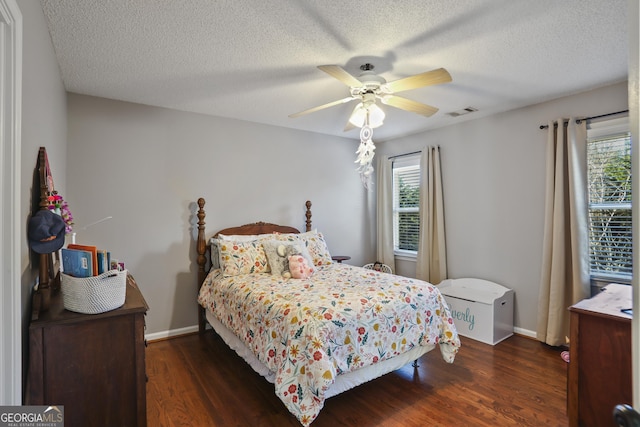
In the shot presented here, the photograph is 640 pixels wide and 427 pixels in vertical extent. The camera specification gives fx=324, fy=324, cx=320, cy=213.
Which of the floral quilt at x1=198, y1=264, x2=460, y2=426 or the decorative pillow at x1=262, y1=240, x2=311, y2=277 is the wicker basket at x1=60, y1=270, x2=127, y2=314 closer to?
the floral quilt at x1=198, y1=264, x2=460, y2=426

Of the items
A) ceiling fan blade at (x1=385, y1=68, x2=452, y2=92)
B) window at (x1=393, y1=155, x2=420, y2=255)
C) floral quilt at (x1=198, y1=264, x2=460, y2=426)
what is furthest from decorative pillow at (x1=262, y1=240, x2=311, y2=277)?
window at (x1=393, y1=155, x2=420, y2=255)

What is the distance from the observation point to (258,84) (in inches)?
105

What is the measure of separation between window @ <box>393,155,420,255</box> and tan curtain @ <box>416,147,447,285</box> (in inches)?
9.6

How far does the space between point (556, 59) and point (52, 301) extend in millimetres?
3346

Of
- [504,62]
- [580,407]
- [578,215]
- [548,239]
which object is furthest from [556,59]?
[580,407]

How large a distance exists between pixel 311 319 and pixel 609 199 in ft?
9.14

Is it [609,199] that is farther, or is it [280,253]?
[280,253]

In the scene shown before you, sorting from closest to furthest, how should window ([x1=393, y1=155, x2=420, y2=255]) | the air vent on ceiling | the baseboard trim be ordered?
the baseboard trim < the air vent on ceiling < window ([x1=393, y1=155, x2=420, y2=255])

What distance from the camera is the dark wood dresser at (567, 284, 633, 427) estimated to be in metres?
1.44

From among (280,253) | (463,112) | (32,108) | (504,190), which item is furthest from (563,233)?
(32,108)

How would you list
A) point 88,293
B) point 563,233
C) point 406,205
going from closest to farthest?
point 88,293, point 563,233, point 406,205

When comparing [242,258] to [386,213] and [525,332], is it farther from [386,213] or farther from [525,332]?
[525,332]

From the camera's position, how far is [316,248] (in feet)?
11.9

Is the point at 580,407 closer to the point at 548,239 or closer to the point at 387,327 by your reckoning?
the point at 387,327
